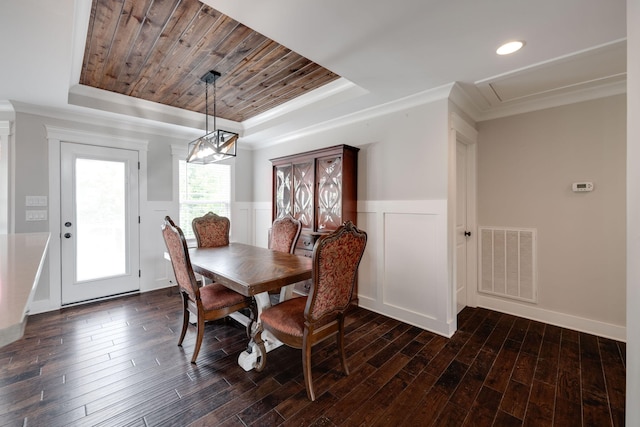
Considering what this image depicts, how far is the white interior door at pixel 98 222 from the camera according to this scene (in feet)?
11.1

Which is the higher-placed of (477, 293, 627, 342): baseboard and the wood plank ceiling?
the wood plank ceiling

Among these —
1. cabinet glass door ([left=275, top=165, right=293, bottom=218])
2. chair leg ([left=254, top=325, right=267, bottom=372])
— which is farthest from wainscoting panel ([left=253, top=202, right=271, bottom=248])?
chair leg ([left=254, top=325, right=267, bottom=372])

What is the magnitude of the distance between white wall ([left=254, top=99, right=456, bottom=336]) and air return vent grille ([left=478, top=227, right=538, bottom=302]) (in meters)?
0.93

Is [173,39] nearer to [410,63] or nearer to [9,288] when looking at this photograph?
[410,63]

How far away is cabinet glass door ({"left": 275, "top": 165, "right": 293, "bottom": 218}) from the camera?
4047 mm

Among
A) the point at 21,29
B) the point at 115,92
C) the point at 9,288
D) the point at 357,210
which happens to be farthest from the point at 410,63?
the point at 115,92

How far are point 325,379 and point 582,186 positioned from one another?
3.05m

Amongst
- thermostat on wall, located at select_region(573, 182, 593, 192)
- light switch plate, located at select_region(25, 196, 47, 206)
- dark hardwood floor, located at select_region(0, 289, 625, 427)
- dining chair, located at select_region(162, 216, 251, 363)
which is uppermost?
thermostat on wall, located at select_region(573, 182, 593, 192)

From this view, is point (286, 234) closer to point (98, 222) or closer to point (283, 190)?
point (283, 190)

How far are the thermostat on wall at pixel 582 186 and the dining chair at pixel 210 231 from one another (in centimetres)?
399

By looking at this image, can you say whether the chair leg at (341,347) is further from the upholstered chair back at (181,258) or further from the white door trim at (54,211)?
the white door trim at (54,211)

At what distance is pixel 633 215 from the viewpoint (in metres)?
1.11

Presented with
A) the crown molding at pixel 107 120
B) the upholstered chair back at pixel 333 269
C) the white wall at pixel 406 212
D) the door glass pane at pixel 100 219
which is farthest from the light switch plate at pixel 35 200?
the white wall at pixel 406 212

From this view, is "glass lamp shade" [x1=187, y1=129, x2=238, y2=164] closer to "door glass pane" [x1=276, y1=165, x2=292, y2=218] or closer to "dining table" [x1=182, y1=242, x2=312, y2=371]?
"dining table" [x1=182, y1=242, x2=312, y2=371]
